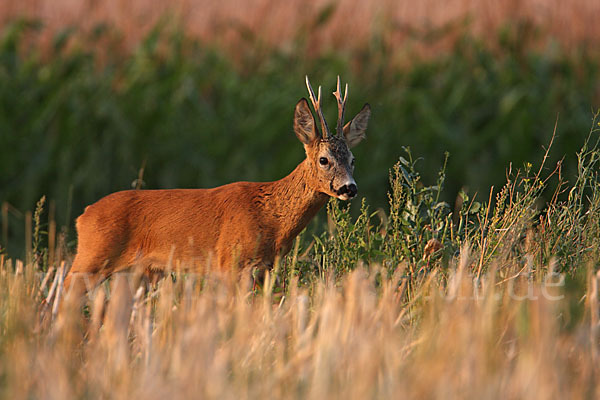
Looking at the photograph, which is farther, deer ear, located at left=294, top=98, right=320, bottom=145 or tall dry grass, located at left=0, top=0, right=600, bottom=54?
tall dry grass, located at left=0, top=0, right=600, bottom=54

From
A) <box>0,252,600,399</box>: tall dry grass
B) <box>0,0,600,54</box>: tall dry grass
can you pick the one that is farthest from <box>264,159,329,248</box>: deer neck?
<box>0,0,600,54</box>: tall dry grass

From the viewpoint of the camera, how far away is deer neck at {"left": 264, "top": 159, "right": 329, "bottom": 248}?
577 centimetres

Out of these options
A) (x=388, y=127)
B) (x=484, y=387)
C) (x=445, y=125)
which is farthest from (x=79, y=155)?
(x=484, y=387)

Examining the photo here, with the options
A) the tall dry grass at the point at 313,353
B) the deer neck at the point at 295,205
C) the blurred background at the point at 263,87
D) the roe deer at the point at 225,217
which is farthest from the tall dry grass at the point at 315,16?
the tall dry grass at the point at 313,353

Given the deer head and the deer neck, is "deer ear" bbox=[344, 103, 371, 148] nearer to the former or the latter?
the deer head

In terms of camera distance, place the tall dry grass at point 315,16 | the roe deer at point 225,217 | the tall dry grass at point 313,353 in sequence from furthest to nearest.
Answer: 1. the tall dry grass at point 315,16
2. the roe deer at point 225,217
3. the tall dry grass at point 313,353

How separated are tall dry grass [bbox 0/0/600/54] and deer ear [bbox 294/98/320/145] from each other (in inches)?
188

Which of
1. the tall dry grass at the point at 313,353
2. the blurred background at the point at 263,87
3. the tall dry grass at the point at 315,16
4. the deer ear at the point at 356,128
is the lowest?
the tall dry grass at the point at 313,353

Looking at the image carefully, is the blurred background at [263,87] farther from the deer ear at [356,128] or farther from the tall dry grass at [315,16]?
the deer ear at [356,128]

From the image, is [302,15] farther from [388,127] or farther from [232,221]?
[232,221]

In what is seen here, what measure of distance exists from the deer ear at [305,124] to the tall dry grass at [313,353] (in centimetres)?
152

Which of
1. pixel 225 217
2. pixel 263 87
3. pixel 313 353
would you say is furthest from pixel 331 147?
pixel 263 87

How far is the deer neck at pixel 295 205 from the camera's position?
577 cm

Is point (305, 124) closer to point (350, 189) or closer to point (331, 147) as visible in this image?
point (331, 147)
